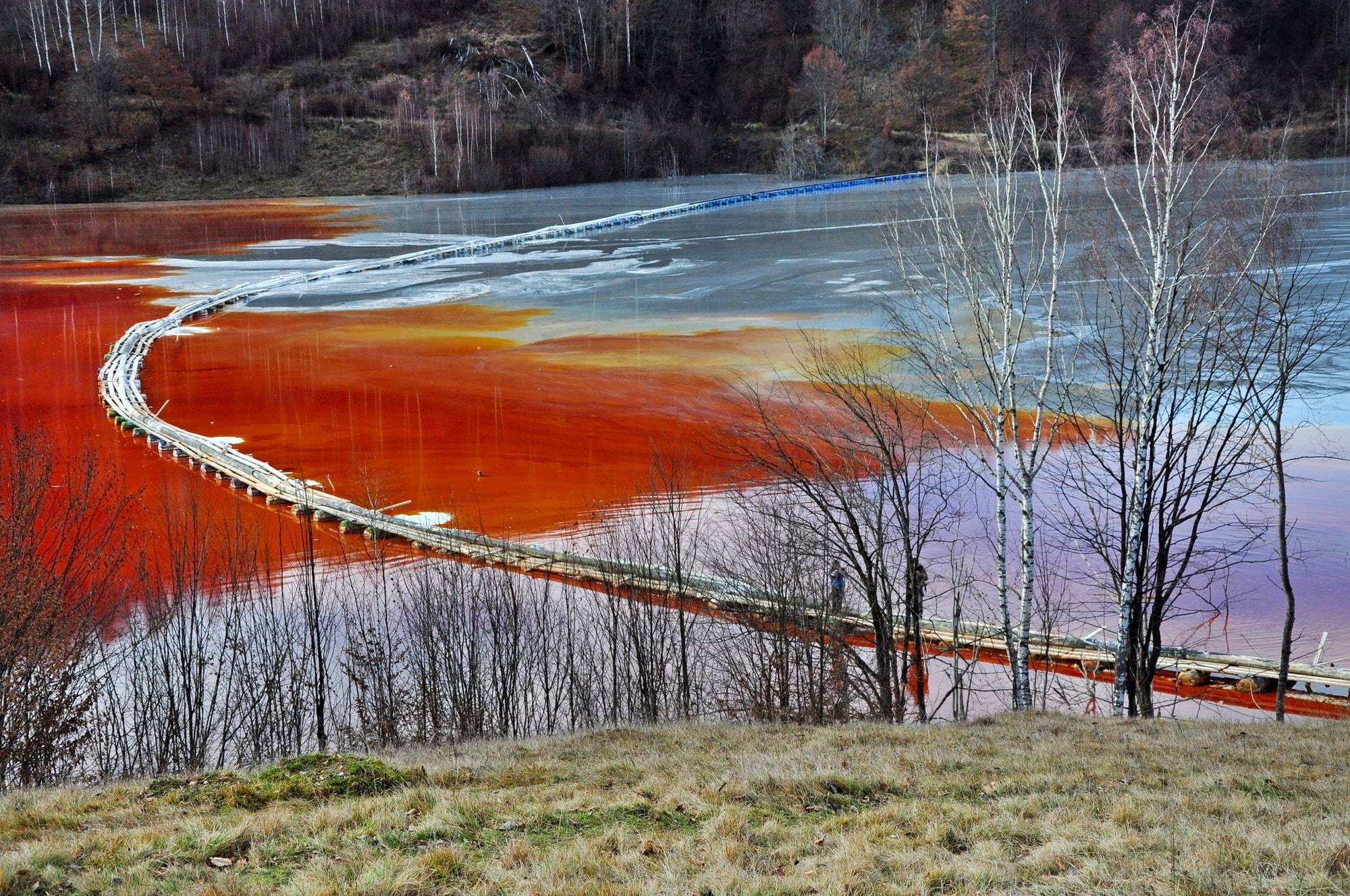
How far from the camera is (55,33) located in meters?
94.5

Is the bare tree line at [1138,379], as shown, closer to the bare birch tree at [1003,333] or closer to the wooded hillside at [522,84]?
the bare birch tree at [1003,333]

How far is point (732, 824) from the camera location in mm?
7445

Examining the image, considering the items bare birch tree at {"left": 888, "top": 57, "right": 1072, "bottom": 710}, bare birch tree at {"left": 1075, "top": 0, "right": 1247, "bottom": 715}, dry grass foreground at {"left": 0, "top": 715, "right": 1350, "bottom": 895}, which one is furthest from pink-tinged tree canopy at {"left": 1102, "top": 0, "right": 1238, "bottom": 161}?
dry grass foreground at {"left": 0, "top": 715, "right": 1350, "bottom": 895}

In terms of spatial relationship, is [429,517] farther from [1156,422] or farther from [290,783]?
[1156,422]

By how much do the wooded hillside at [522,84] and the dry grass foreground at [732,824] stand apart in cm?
7438

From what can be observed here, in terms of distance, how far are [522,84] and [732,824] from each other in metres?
93.2

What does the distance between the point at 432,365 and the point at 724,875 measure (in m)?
24.0

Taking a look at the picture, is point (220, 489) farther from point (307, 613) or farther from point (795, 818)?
point (795, 818)

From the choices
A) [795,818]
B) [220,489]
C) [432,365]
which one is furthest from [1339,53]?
[795,818]

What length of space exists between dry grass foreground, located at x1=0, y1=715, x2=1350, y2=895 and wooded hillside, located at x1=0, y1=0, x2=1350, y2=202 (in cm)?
7438

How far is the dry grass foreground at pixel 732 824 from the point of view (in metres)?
6.35

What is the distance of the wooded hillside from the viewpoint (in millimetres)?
82625

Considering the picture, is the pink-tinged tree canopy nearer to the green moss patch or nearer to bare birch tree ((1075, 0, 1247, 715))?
bare birch tree ((1075, 0, 1247, 715))

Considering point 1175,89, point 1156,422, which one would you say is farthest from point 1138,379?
point 1175,89
